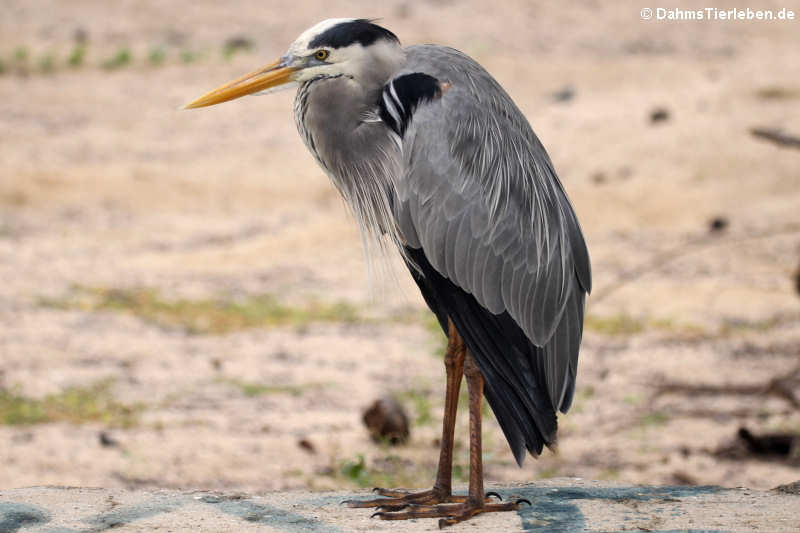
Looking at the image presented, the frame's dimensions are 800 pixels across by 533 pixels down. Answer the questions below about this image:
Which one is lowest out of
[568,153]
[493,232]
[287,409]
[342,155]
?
[287,409]

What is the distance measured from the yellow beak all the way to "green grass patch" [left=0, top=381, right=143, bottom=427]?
2.91 metres

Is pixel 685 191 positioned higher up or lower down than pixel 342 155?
higher up

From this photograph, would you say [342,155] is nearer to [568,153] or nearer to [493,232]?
[493,232]

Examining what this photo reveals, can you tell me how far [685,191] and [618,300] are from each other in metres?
2.73

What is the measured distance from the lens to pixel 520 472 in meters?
5.30

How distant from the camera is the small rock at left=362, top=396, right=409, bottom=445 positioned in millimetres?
5473

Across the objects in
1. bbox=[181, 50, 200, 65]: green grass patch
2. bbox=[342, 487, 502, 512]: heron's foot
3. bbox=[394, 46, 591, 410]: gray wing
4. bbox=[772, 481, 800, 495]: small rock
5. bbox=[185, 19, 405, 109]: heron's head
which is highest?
bbox=[181, 50, 200, 65]: green grass patch

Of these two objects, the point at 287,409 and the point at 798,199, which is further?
the point at 798,199

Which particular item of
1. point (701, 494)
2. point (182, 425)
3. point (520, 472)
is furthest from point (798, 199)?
point (701, 494)

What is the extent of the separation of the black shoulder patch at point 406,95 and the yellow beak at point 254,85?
311 mm

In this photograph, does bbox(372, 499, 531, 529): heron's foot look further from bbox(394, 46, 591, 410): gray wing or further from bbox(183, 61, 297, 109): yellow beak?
bbox(183, 61, 297, 109): yellow beak

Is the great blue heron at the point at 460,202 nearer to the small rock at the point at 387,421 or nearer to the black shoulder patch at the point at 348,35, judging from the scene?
the black shoulder patch at the point at 348,35

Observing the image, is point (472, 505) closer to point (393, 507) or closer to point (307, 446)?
point (393, 507)

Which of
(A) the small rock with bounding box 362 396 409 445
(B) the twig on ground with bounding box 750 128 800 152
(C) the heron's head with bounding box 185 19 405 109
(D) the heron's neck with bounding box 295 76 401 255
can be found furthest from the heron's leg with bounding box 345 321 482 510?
(B) the twig on ground with bounding box 750 128 800 152
